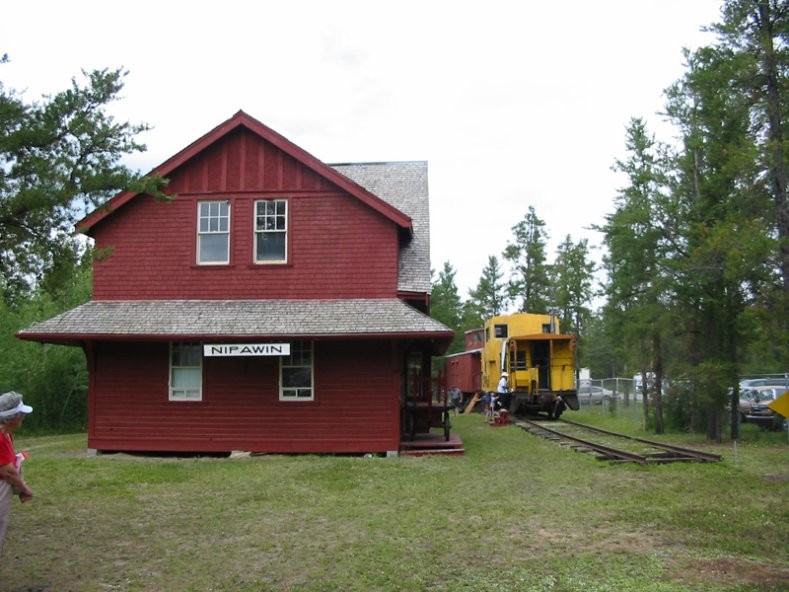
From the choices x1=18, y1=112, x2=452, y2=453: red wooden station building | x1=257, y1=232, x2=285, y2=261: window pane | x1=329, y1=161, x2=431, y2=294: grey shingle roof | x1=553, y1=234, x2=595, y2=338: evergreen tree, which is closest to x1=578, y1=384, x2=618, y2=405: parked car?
x1=553, y1=234, x2=595, y2=338: evergreen tree

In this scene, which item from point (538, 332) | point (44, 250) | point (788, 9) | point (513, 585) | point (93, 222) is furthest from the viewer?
point (538, 332)

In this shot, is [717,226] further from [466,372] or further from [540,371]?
[466,372]

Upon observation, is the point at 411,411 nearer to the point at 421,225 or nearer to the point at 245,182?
the point at 421,225

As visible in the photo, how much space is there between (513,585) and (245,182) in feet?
43.0

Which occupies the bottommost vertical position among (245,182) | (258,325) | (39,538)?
(39,538)

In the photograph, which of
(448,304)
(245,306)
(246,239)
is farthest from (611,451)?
(448,304)

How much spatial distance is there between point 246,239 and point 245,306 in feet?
5.23

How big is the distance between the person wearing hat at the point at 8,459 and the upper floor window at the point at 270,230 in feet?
37.9

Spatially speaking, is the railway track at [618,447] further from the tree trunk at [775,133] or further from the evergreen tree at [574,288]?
the evergreen tree at [574,288]

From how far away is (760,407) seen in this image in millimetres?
23609

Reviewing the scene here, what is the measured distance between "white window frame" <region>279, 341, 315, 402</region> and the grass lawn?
6.83ft

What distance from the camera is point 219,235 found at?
18234 millimetres

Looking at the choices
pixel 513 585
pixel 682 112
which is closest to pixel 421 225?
pixel 682 112

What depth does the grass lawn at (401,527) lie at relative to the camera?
24.3 feet
